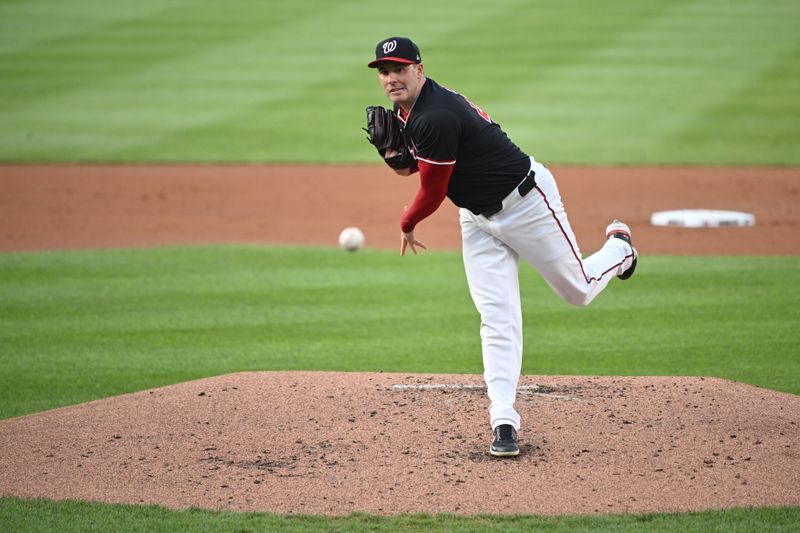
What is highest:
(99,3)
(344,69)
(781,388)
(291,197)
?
(99,3)

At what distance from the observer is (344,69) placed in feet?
77.2

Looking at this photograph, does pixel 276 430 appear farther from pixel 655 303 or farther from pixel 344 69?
pixel 344 69

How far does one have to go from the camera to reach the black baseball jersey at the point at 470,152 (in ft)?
17.5

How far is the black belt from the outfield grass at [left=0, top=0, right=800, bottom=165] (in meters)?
12.2

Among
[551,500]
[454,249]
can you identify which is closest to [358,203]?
[454,249]

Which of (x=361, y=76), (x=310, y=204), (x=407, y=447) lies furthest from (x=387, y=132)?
(x=361, y=76)

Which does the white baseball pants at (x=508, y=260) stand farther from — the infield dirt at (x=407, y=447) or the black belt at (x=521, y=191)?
the infield dirt at (x=407, y=447)

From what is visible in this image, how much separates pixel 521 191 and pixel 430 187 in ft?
1.53

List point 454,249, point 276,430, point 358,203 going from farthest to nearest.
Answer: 1. point 358,203
2. point 454,249
3. point 276,430

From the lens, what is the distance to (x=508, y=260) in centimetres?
563

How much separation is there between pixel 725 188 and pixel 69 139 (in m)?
10.5

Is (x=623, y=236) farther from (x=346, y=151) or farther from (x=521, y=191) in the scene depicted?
(x=346, y=151)

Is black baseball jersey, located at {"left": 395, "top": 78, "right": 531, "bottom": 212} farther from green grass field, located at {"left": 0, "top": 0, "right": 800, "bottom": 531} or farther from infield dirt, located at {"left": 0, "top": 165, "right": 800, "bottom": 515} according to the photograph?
green grass field, located at {"left": 0, "top": 0, "right": 800, "bottom": 531}

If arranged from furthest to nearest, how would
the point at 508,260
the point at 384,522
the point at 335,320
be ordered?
1. the point at 335,320
2. the point at 508,260
3. the point at 384,522
